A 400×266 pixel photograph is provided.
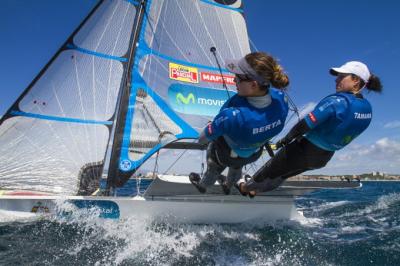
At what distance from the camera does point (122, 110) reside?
6672mm

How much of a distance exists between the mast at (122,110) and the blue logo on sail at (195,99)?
1059mm

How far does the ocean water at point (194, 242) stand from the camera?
11.7 ft

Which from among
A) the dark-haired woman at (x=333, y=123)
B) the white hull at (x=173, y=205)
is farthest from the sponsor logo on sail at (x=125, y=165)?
the dark-haired woman at (x=333, y=123)

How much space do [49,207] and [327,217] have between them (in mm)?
5653

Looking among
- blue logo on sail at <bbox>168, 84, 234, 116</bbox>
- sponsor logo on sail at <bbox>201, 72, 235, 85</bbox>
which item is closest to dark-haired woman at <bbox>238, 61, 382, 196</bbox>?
blue logo on sail at <bbox>168, 84, 234, 116</bbox>

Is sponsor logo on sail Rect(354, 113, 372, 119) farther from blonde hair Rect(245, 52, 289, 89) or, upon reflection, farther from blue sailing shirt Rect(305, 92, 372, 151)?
blonde hair Rect(245, 52, 289, 89)

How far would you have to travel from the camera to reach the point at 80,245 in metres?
4.13

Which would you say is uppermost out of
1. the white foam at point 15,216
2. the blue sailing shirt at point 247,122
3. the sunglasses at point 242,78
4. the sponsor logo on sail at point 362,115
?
the sunglasses at point 242,78

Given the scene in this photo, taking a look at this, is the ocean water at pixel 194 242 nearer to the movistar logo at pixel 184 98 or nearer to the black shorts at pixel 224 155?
the black shorts at pixel 224 155

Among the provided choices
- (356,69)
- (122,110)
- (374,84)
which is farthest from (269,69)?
(122,110)

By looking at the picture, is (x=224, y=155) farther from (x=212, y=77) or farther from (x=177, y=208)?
(x=212, y=77)

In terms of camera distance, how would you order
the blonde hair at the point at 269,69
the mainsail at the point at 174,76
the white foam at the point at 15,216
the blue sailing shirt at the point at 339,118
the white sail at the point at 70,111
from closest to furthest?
1. the blonde hair at the point at 269,69
2. the blue sailing shirt at the point at 339,118
3. the white foam at the point at 15,216
4. the white sail at the point at 70,111
5. the mainsail at the point at 174,76

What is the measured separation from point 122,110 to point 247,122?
162 inches

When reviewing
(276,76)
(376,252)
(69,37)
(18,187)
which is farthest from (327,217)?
(69,37)
